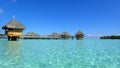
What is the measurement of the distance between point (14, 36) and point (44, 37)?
52.2 ft

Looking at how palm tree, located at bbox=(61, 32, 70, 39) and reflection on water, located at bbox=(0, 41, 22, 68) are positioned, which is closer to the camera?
reflection on water, located at bbox=(0, 41, 22, 68)

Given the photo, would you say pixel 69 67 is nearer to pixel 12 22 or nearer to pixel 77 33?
pixel 12 22

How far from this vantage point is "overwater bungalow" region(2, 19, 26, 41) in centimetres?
2917

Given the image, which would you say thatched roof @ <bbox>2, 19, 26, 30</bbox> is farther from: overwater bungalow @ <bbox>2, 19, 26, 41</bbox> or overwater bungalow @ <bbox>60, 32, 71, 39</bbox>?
overwater bungalow @ <bbox>60, 32, 71, 39</bbox>

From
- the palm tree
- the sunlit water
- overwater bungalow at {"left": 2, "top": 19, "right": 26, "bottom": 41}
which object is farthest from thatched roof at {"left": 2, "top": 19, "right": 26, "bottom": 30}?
the palm tree

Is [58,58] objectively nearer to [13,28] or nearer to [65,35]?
[13,28]

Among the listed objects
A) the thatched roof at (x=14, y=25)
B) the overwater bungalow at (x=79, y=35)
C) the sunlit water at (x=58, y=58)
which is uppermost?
the thatched roof at (x=14, y=25)

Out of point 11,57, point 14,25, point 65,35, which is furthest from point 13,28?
point 65,35

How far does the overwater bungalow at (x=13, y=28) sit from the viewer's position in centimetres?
2917

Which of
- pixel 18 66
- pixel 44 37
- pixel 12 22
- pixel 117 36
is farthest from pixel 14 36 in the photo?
pixel 117 36

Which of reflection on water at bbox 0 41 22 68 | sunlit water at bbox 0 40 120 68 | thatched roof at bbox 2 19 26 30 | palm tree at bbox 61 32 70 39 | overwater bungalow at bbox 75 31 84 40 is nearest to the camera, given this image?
sunlit water at bbox 0 40 120 68

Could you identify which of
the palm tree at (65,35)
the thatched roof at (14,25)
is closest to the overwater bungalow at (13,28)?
the thatched roof at (14,25)

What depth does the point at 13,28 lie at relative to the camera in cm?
2931

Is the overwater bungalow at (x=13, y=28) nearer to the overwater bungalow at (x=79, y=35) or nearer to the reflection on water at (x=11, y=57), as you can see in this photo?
the reflection on water at (x=11, y=57)
